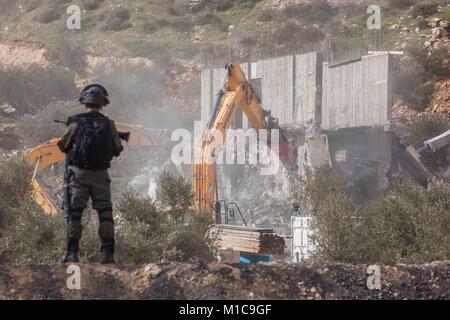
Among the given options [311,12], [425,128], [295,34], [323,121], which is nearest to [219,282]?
[323,121]

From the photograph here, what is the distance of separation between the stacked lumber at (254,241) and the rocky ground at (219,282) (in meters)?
7.81

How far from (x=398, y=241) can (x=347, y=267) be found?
16.0ft

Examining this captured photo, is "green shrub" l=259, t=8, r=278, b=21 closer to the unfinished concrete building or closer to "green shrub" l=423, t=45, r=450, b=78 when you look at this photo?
"green shrub" l=423, t=45, r=450, b=78

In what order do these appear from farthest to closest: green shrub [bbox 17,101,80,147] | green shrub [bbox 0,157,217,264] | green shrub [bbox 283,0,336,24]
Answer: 1. green shrub [bbox 283,0,336,24]
2. green shrub [bbox 17,101,80,147]
3. green shrub [bbox 0,157,217,264]

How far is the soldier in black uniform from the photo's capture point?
8.21 m

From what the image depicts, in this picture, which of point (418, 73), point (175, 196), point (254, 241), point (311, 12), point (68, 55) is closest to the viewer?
point (254, 241)

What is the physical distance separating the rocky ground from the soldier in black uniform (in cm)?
57

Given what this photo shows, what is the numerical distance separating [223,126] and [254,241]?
5115 millimetres

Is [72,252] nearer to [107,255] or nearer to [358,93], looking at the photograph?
[107,255]

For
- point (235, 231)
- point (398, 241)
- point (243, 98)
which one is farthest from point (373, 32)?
point (398, 241)

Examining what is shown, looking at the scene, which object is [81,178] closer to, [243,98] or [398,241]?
[398,241]

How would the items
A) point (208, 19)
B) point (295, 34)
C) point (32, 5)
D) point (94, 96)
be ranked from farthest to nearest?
point (32, 5) < point (208, 19) < point (295, 34) < point (94, 96)

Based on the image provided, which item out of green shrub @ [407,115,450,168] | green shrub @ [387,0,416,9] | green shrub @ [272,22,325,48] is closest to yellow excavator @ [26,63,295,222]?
green shrub @ [407,115,450,168]

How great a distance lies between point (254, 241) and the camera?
52.4 feet
